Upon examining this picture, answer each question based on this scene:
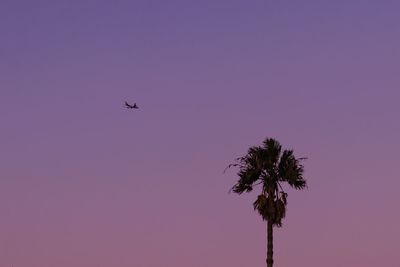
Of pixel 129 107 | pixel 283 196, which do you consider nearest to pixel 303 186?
pixel 283 196

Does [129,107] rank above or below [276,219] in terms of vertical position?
above

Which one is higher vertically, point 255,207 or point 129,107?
point 129,107

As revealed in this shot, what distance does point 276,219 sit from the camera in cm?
11388

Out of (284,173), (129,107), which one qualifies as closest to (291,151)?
(284,173)

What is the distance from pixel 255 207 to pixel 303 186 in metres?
3.98

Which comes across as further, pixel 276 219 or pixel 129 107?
pixel 129 107

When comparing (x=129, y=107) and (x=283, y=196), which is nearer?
(x=283, y=196)

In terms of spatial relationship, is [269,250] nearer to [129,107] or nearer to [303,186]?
[303,186]

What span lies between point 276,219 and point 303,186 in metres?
3.24

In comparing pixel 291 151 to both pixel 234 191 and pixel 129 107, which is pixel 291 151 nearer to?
pixel 234 191

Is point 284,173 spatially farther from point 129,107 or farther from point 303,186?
point 129,107

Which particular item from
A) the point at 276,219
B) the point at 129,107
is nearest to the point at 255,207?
the point at 276,219

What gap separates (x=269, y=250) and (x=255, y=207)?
4912 mm

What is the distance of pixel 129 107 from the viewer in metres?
123
